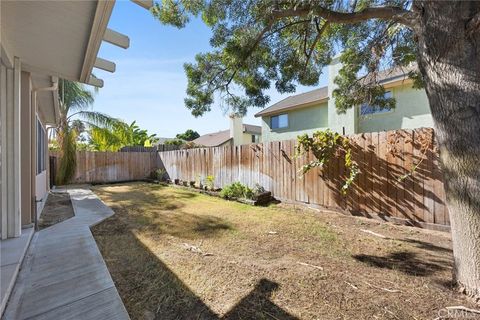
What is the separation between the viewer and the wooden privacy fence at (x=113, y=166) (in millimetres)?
14141

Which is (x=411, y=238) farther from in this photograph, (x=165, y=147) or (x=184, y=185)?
(x=165, y=147)

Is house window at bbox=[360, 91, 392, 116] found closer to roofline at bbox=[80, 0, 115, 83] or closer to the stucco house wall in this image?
the stucco house wall

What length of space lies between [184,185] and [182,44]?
6565 millimetres

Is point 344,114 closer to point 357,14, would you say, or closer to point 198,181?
point 198,181

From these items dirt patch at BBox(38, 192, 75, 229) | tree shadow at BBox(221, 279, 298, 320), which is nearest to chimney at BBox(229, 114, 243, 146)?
dirt patch at BBox(38, 192, 75, 229)

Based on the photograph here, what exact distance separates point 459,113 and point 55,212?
7.87m

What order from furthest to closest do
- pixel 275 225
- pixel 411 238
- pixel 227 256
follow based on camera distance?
pixel 275 225 → pixel 411 238 → pixel 227 256

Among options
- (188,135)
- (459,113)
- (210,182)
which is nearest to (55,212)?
(210,182)

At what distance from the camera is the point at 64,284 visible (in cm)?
279

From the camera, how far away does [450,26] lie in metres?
2.39

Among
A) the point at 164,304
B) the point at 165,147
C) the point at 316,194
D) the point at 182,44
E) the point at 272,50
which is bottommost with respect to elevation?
the point at 164,304

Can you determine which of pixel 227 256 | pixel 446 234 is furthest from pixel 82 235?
pixel 446 234

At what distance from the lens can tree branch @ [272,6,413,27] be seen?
320 centimetres

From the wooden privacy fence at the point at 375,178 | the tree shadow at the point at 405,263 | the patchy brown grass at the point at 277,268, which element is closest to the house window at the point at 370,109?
the wooden privacy fence at the point at 375,178
